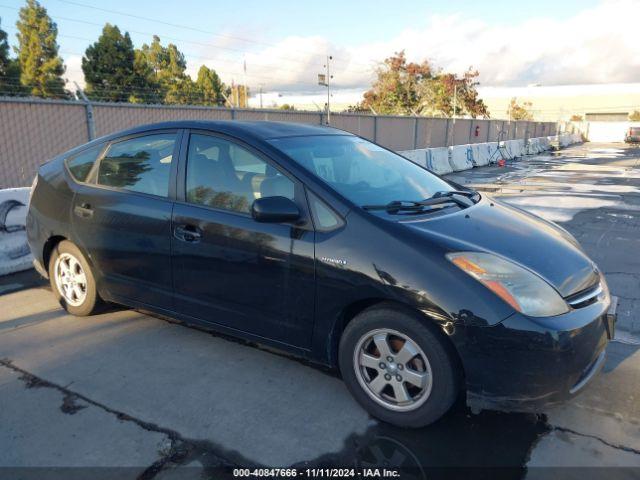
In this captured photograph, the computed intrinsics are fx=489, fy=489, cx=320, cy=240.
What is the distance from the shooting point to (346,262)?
2.74 metres

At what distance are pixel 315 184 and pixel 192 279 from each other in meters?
1.12

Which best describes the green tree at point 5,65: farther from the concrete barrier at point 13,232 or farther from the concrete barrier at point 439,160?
the concrete barrier at point 13,232

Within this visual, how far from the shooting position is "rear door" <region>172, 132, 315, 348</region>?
295cm

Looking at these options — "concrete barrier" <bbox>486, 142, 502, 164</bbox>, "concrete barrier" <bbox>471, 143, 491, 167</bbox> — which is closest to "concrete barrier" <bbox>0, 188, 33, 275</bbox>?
"concrete barrier" <bbox>471, 143, 491, 167</bbox>

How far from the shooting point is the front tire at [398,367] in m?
2.56

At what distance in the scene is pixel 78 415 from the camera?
113 inches

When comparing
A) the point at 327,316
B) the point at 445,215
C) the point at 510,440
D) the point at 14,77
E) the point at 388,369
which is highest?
the point at 14,77

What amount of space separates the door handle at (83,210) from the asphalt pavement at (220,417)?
3.06 feet

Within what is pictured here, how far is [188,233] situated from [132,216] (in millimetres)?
592

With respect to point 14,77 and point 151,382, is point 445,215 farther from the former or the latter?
point 14,77

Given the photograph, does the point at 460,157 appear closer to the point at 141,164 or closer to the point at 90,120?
the point at 90,120

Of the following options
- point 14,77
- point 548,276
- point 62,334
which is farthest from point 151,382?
point 14,77

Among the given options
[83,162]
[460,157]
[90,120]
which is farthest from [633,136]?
[83,162]

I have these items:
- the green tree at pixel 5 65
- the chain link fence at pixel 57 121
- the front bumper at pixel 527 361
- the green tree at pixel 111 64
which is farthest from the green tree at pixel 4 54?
the front bumper at pixel 527 361
